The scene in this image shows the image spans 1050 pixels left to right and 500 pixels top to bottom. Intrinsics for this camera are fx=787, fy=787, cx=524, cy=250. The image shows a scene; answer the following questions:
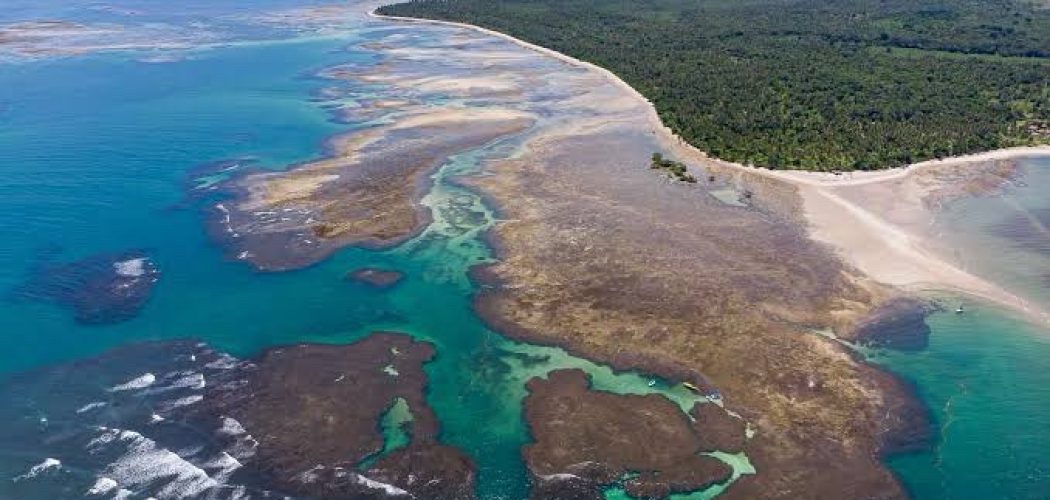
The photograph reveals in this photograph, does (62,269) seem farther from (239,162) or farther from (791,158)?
(791,158)

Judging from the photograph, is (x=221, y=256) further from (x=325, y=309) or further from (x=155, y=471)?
(x=155, y=471)

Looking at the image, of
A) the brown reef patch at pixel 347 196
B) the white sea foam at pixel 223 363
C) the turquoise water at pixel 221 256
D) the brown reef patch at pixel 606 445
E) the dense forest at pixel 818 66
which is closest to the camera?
the brown reef patch at pixel 606 445

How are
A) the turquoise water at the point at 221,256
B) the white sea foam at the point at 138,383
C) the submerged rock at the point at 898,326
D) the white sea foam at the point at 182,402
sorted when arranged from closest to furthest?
the white sea foam at the point at 182,402, the white sea foam at the point at 138,383, the turquoise water at the point at 221,256, the submerged rock at the point at 898,326

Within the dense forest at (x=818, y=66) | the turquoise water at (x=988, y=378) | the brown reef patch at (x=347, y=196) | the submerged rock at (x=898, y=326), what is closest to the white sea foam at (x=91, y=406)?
the brown reef patch at (x=347, y=196)

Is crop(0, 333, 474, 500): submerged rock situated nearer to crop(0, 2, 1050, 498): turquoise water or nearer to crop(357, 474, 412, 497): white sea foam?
crop(357, 474, 412, 497): white sea foam

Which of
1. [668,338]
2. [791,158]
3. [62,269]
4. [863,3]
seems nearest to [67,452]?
[62,269]

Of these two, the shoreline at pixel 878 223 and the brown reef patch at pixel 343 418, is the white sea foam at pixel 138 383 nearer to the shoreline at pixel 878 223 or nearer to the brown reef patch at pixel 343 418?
the brown reef patch at pixel 343 418

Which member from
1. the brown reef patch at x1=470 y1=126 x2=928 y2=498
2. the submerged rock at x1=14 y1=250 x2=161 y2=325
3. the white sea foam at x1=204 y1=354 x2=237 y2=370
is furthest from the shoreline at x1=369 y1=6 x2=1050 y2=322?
the submerged rock at x1=14 y1=250 x2=161 y2=325
